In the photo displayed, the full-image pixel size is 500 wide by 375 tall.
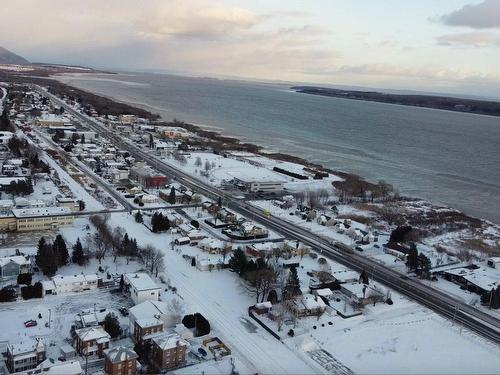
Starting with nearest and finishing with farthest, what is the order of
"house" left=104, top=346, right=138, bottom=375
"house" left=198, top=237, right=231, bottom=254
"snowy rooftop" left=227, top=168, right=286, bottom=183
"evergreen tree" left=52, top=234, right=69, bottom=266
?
"house" left=104, top=346, right=138, bottom=375 < "evergreen tree" left=52, top=234, right=69, bottom=266 < "house" left=198, top=237, right=231, bottom=254 < "snowy rooftop" left=227, top=168, right=286, bottom=183

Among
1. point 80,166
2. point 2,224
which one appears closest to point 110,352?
point 2,224

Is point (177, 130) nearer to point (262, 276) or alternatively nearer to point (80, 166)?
point (80, 166)

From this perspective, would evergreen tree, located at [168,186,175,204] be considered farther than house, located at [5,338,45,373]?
Yes

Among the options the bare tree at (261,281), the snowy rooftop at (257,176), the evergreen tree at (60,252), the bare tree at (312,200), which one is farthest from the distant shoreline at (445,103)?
the evergreen tree at (60,252)

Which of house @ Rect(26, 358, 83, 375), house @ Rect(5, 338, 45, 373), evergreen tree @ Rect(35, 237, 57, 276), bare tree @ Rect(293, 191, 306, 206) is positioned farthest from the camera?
bare tree @ Rect(293, 191, 306, 206)

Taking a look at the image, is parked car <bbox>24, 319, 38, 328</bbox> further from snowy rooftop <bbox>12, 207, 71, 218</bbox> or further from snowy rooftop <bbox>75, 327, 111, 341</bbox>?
snowy rooftop <bbox>12, 207, 71, 218</bbox>

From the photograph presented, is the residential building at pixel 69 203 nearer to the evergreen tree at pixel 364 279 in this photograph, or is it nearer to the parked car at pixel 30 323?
the parked car at pixel 30 323

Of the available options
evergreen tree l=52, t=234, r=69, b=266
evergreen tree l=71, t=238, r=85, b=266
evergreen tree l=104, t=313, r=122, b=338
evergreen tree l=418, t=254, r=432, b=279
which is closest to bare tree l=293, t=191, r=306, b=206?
evergreen tree l=418, t=254, r=432, b=279
